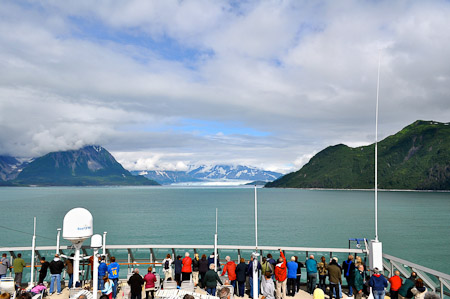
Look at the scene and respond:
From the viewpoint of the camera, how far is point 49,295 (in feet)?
47.7

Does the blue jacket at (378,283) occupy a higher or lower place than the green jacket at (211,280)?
higher

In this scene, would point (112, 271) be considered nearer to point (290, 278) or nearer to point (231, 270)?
point (231, 270)

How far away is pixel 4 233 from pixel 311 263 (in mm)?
82097

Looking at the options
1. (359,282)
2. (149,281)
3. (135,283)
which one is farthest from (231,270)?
(359,282)

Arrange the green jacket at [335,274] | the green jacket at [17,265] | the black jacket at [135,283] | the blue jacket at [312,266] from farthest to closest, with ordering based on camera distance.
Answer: the green jacket at [17,265]
the blue jacket at [312,266]
the green jacket at [335,274]
the black jacket at [135,283]

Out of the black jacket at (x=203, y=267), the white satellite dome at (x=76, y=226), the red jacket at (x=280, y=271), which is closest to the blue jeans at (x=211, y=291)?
the black jacket at (x=203, y=267)

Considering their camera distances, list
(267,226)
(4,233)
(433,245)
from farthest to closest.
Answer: (267,226)
(4,233)
(433,245)

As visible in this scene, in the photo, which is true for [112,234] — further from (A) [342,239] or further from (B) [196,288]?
(B) [196,288]

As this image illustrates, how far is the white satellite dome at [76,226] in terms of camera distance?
15.2 metres

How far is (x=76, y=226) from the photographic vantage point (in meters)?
15.3

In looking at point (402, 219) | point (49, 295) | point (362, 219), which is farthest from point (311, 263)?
point (402, 219)

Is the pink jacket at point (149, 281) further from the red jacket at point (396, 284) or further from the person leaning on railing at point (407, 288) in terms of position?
the person leaning on railing at point (407, 288)

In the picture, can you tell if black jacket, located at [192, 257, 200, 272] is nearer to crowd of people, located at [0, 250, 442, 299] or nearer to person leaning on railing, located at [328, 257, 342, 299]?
crowd of people, located at [0, 250, 442, 299]

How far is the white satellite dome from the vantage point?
1523 centimetres
